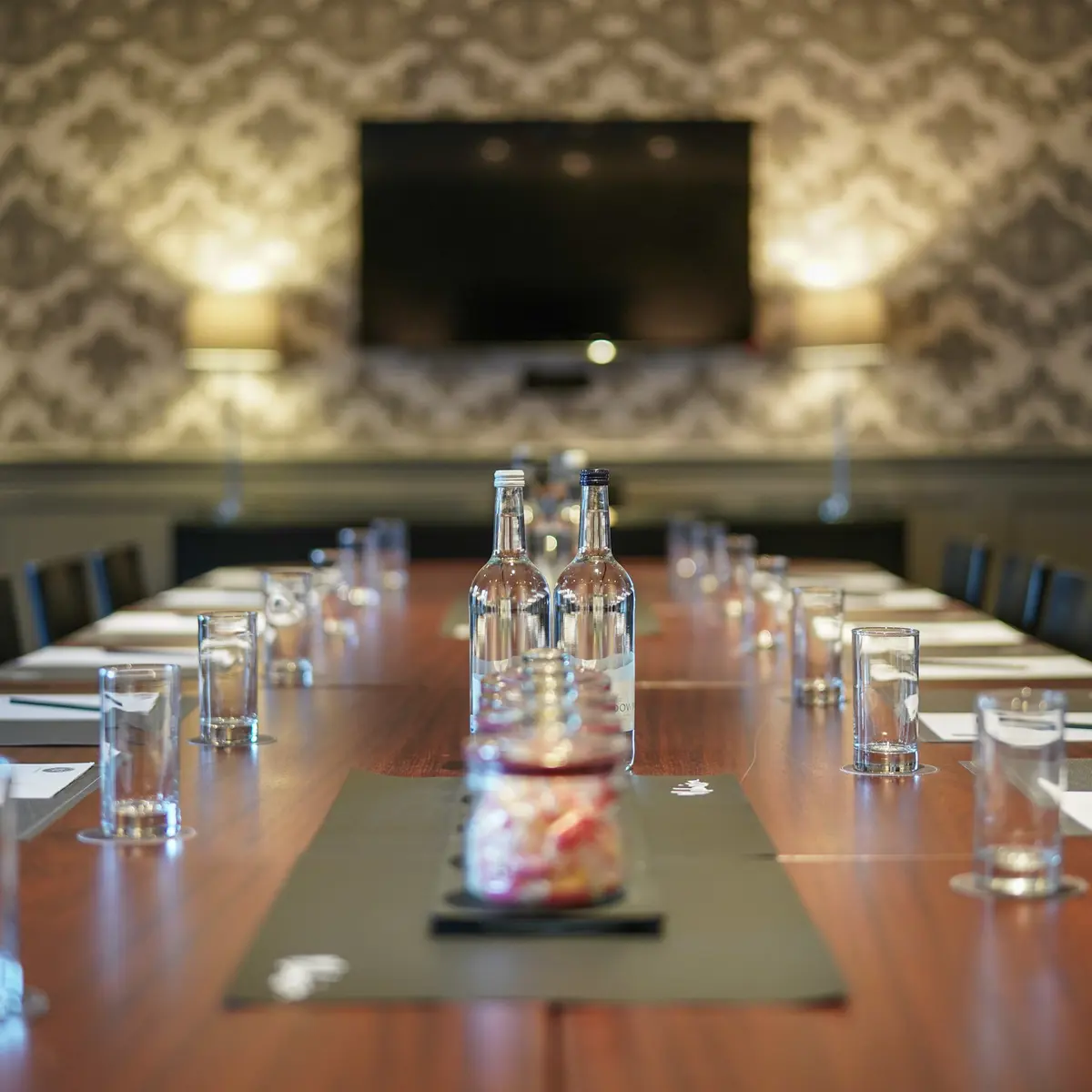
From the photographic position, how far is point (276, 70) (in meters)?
6.39

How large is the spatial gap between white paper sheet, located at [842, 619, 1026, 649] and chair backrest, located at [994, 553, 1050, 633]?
370mm

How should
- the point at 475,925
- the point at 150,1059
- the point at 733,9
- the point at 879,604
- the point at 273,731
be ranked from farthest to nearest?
→ the point at 733,9, the point at 879,604, the point at 273,731, the point at 475,925, the point at 150,1059

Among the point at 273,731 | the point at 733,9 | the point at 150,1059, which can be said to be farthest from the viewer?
the point at 733,9

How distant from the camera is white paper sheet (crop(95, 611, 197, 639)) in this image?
2.95 m

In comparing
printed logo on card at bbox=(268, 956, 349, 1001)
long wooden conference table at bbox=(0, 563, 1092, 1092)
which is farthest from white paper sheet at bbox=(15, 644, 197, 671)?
printed logo on card at bbox=(268, 956, 349, 1001)

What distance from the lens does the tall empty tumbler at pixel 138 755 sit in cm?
135

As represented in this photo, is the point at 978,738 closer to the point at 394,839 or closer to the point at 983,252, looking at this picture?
the point at 394,839

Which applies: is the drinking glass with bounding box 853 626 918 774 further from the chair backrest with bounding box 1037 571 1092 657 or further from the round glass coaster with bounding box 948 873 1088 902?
the chair backrest with bounding box 1037 571 1092 657

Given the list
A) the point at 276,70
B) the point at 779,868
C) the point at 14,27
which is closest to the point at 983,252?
the point at 276,70

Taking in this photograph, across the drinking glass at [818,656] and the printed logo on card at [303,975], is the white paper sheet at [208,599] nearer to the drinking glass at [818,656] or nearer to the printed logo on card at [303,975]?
the drinking glass at [818,656]

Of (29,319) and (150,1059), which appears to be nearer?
(150,1059)

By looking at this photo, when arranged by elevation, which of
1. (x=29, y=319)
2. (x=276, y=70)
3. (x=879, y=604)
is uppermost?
(x=276, y=70)

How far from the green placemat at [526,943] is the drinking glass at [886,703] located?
0.31m

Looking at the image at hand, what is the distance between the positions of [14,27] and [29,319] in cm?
114
